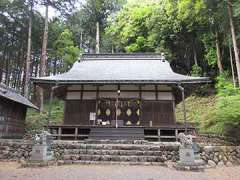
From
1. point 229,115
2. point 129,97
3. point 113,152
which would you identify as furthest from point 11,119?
point 229,115

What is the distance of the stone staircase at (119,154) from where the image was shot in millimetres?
10262

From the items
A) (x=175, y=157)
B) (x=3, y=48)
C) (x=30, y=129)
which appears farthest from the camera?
(x=3, y=48)

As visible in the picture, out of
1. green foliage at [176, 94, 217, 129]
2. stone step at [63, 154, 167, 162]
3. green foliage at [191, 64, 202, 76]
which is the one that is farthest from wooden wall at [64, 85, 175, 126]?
green foliage at [191, 64, 202, 76]

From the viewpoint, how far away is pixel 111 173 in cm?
813

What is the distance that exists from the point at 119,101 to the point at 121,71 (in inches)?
88.0

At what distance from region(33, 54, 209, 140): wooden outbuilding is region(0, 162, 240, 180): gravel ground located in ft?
18.5

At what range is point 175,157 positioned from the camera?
10.6 m

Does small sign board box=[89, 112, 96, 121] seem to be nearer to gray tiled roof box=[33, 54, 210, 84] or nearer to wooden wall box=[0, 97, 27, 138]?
gray tiled roof box=[33, 54, 210, 84]

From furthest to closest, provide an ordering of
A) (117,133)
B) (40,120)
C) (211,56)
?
(211,56), (40,120), (117,133)

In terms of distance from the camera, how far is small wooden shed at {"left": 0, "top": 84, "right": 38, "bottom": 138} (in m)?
17.2

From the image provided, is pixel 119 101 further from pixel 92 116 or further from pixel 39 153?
pixel 39 153

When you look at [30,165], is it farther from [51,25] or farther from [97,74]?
[51,25]

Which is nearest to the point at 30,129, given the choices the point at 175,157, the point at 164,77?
the point at 164,77

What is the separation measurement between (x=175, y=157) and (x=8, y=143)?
670 centimetres
